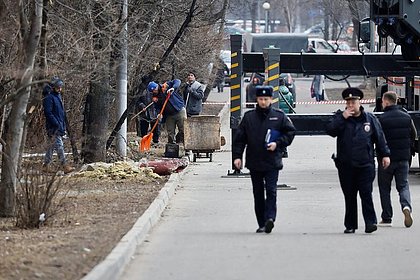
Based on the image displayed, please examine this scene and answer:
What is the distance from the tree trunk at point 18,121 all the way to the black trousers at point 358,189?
13.0ft

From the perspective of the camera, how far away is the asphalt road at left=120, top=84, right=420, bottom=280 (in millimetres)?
10789

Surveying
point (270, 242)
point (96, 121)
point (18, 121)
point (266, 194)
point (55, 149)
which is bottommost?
point (270, 242)

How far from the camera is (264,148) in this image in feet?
44.1

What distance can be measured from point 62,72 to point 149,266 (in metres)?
6.59

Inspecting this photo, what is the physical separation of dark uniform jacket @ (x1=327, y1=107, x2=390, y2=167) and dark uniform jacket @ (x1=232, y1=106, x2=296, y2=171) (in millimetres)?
561

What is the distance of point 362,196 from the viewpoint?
44.2 ft

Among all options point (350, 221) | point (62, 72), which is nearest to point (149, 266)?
point (350, 221)

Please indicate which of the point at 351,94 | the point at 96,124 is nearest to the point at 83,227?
the point at 351,94

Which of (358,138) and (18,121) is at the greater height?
(18,121)

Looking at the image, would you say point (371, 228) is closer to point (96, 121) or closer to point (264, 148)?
point (264, 148)

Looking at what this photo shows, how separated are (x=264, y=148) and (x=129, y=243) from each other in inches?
101

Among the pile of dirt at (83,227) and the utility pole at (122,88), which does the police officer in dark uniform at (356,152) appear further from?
the utility pole at (122,88)

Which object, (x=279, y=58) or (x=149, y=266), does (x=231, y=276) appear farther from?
(x=279, y=58)

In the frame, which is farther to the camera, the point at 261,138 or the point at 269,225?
the point at 261,138
